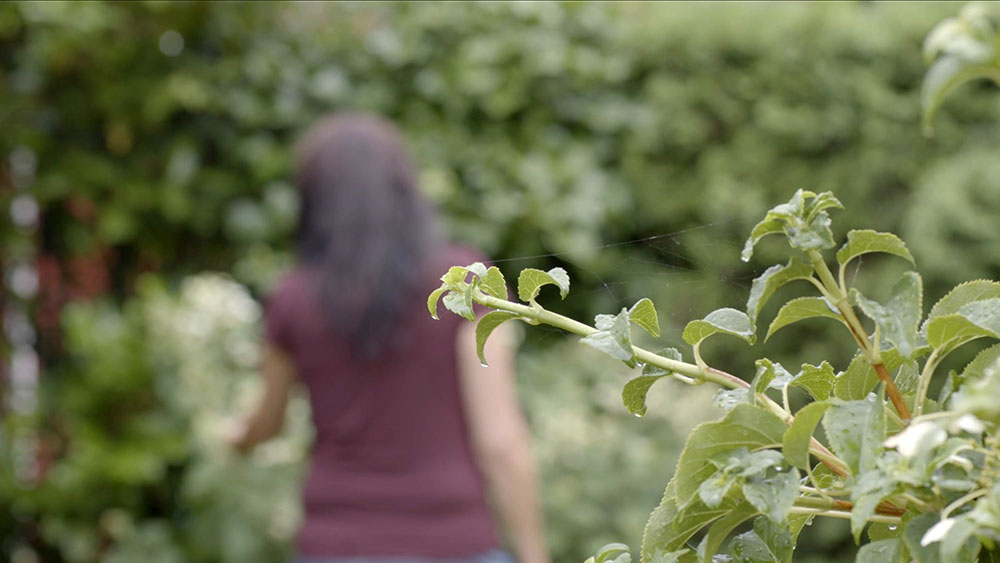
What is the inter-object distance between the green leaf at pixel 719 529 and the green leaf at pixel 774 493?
0.15 ft

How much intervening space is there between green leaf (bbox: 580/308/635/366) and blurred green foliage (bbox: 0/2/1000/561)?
2.81 metres

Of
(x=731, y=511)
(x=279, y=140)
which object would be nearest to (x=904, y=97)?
(x=279, y=140)

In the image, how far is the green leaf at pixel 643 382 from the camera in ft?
1.94

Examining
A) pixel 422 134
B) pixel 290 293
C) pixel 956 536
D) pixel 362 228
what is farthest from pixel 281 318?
pixel 956 536

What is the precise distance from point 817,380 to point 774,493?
0.15 m

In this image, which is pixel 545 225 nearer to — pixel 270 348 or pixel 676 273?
pixel 270 348

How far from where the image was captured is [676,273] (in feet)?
2.52

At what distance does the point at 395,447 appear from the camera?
2545mm

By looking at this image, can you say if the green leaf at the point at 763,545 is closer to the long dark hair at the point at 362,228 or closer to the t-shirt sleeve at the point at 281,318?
the long dark hair at the point at 362,228

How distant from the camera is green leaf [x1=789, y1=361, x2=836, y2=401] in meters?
0.65

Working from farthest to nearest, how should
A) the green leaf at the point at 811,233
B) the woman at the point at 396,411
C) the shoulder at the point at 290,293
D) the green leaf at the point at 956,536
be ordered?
the shoulder at the point at 290,293, the woman at the point at 396,411, the green leaf at the point at 811,233, the green leaf at the point at 956,536

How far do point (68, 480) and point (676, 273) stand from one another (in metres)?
3.17

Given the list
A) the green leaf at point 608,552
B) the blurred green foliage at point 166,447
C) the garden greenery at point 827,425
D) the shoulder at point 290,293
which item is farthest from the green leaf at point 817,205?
the blurred green foliage at point 166,447

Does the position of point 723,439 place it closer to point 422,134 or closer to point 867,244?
point 867,244
